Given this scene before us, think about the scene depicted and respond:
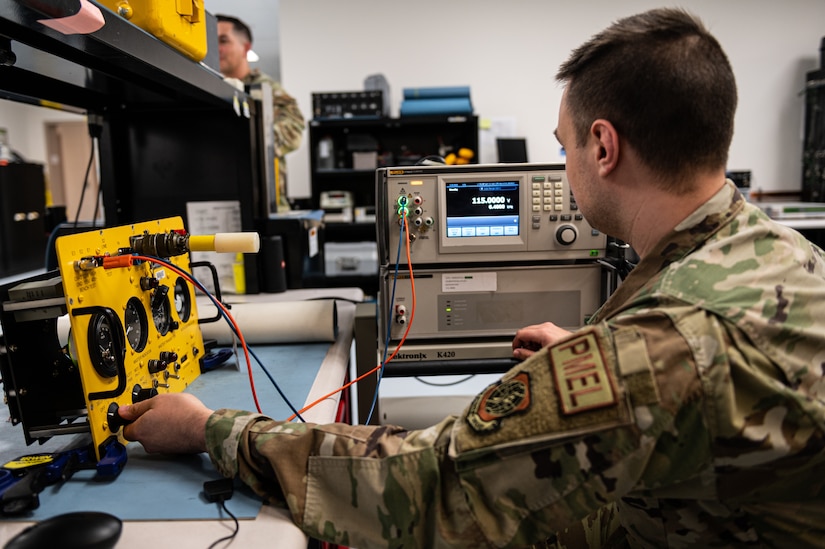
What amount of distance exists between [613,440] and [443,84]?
16.1ft

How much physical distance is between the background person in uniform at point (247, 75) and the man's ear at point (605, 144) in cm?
275

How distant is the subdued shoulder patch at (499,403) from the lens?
655 mm

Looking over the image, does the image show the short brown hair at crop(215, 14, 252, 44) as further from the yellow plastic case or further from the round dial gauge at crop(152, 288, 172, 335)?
the round dial gauge at crop(152, 288, 172, 335)

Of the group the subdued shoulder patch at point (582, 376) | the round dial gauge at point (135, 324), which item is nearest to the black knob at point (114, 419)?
the round dial gauge at point (135, 324)

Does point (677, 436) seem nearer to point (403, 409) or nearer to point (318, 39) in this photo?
point (403, 409)

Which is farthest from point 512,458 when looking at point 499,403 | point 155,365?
point 155,365

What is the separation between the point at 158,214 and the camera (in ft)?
6.49

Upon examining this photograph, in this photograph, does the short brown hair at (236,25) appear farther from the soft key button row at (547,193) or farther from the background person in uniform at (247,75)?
the soft key button row at (547,193)

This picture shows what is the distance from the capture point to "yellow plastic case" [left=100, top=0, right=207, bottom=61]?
118cm

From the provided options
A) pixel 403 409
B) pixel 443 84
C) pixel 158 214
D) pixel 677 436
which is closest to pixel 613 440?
pixel 677 436

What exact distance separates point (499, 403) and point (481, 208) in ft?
2.90

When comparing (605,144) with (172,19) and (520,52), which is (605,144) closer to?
(172,19)

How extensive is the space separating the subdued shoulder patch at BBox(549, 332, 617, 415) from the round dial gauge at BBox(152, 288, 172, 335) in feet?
2.59

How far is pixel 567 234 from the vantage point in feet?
4.91
